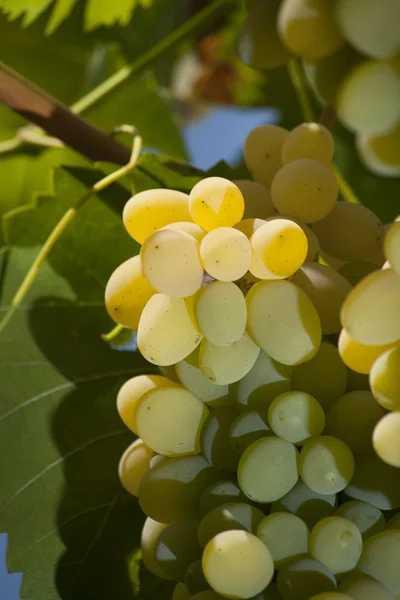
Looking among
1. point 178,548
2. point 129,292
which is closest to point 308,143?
point 129,292

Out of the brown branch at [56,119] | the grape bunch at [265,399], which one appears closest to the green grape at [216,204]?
the grape bunch at [265,399]

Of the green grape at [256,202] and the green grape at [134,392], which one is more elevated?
the green grape at [256,202]

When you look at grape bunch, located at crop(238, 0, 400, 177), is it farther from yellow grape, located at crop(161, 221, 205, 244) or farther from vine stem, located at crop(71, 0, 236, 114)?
vine stem, located at crop(71, 0, 236, 114)

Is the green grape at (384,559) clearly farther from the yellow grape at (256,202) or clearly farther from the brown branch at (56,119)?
the brown branch at (56,119)

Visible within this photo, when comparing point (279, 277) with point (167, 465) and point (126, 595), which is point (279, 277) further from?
point (126, 595)

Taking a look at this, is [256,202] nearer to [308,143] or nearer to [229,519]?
[308,143]

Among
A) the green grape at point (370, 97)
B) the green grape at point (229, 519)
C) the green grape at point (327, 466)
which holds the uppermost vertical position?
the green grape at point (370, 97)
